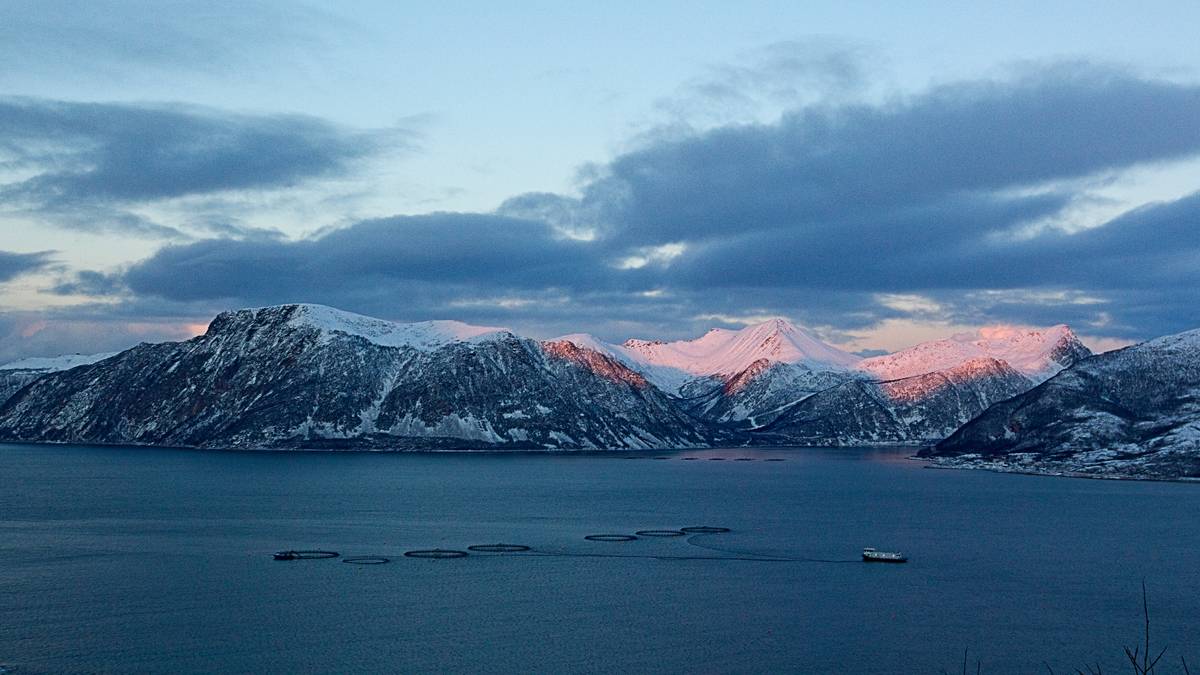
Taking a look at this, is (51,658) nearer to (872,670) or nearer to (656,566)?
(872,670)

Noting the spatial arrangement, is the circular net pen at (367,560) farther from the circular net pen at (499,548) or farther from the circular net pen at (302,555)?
the circular net pen at (499,548)

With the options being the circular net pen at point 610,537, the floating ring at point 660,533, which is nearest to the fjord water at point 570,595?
the circular net pen at point 610,537

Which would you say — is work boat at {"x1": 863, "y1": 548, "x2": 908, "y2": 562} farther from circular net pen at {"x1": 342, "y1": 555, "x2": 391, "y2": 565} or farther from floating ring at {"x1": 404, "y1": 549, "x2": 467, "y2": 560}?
circular net pen at {"x1": 342, "y1": 555, "x2": 391, "y2": 565}

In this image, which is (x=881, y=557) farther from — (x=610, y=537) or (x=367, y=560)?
(x=367, y=560)

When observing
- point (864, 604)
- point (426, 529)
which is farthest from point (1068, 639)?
point (426, 529)

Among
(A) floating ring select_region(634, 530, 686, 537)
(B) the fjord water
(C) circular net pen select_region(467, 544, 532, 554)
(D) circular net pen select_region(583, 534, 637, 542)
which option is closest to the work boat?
(B) the fjord water
